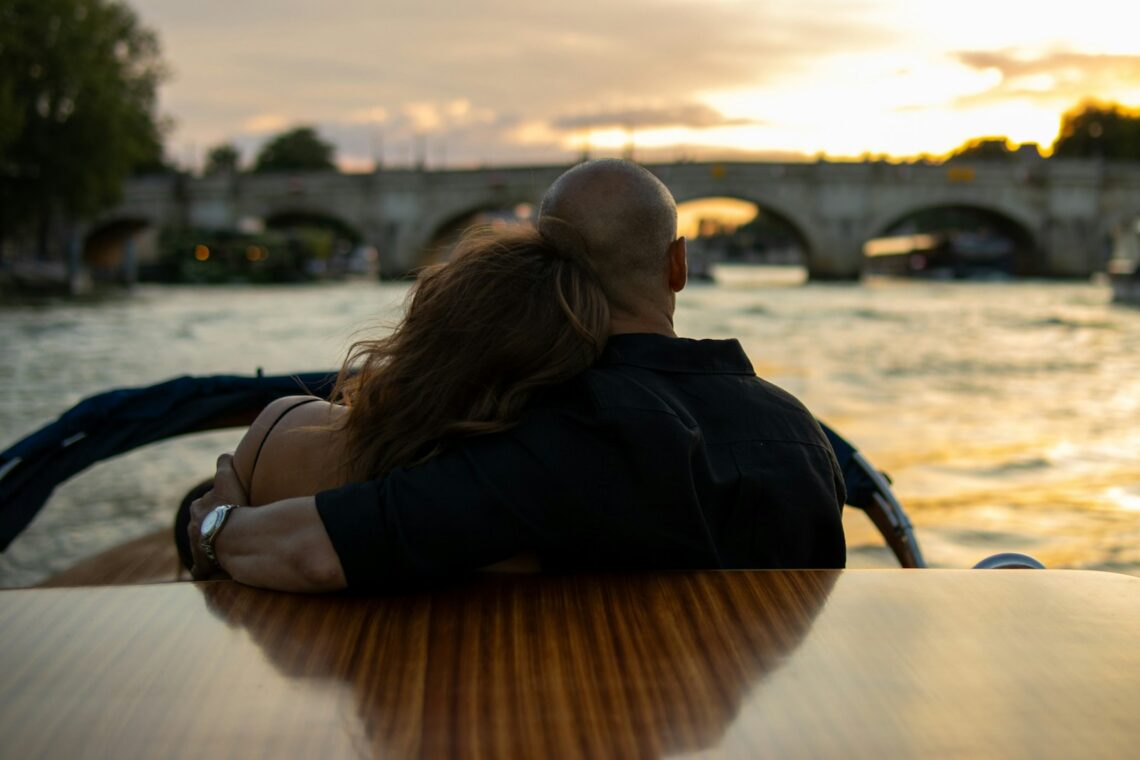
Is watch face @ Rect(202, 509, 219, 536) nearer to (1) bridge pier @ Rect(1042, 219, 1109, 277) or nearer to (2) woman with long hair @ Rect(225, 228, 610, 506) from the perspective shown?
(2) woman with long hair @ Rect(225, 228, 610, 506)

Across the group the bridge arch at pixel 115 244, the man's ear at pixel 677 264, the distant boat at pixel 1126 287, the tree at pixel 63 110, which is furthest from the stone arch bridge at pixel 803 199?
the man's ear at pixel 677 264

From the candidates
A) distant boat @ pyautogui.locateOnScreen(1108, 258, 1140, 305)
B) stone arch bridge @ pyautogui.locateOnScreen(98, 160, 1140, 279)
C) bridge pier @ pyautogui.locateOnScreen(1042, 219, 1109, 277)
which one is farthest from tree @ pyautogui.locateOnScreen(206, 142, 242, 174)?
distant boat @ pyautogui.locateOnScreen(1108, 258, 1140, 305)

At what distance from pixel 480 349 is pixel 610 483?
0.70 ft

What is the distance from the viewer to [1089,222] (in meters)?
35.7

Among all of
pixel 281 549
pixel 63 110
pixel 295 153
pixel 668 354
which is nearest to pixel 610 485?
pixel 668 354

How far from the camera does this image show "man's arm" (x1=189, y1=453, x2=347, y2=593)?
44.6 inches

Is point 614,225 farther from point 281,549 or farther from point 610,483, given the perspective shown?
point 281,549

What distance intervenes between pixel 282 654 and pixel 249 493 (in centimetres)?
50

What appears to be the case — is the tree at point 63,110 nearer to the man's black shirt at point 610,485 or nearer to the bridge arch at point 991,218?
the bridge arch at point 991,218

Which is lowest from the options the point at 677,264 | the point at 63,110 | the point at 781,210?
the point at 781,210

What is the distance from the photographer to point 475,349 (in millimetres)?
1256

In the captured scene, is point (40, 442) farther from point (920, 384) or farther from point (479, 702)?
point (920, 384)

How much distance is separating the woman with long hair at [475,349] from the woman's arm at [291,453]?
43mm

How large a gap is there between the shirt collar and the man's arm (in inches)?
14.4
